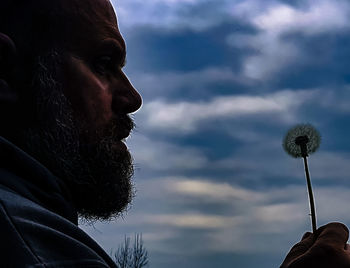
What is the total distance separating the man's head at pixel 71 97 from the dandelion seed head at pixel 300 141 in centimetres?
218

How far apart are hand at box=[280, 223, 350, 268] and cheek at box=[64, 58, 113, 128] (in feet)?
3.54

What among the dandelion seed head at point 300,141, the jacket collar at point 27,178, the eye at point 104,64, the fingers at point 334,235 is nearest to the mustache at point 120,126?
the eye at point 104,64

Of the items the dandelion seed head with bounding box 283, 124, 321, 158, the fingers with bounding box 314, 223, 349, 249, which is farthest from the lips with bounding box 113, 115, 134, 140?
the dandelion seed head with bounding box 283, 124, 321, 158

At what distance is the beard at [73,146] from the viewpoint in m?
2.33

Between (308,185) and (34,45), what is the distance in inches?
74.2

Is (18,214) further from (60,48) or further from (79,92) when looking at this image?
(60,48)

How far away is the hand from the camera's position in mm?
2568

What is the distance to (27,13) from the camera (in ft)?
8.48

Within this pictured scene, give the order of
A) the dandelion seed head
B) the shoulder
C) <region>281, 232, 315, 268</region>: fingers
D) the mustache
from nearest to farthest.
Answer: the shoulder
the mustache
<region>281, 232, 315, 268</region>: fingers
the dandelion seed head

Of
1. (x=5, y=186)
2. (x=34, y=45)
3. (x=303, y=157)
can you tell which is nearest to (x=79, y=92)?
(x=34, y=45)

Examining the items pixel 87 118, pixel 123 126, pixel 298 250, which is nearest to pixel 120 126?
pixel 123 126

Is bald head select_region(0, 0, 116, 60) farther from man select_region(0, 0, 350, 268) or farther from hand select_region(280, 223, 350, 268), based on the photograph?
hand select_region(280, 223, 350, 268)

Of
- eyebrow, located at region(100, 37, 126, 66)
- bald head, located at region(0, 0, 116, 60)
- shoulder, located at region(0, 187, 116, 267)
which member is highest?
bald head, located at region(0, 0, 116, 60)

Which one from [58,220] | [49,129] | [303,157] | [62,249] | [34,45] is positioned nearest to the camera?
[62,249]
